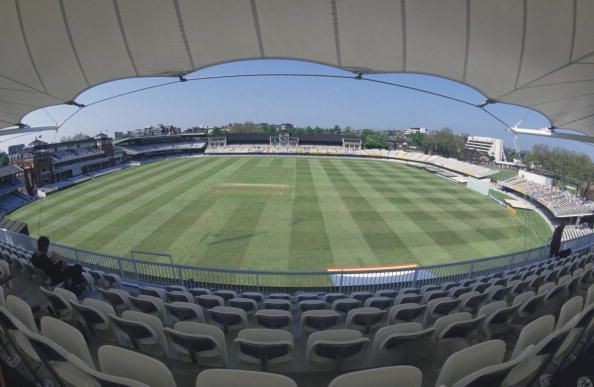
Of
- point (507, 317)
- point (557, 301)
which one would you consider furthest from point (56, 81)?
point (557, 301)

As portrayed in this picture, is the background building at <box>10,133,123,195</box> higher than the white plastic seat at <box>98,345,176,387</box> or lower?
higher

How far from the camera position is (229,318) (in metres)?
3.57

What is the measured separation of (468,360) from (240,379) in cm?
175

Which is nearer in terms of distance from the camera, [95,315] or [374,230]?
[95,315]

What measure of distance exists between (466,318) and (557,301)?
2.34 meters

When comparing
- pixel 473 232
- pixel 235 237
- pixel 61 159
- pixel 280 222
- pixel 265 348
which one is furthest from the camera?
pixel 61 159

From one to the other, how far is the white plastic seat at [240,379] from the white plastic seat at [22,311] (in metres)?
2.03

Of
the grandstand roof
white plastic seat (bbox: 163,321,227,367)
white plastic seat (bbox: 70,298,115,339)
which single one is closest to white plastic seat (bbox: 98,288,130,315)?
white plastic seat (bbox: 70,298,115,339)

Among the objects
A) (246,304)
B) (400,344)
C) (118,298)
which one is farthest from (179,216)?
(400,344)

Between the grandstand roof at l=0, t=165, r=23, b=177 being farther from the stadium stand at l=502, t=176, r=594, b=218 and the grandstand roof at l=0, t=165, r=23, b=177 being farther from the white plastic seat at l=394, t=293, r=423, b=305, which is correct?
the stadium stand at l=502, t=176, r=594, b=218

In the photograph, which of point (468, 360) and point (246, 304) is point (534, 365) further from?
point (246, 304)

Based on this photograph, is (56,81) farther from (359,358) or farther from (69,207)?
(69,207)

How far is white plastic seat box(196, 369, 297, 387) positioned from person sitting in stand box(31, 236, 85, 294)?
438 centimetres

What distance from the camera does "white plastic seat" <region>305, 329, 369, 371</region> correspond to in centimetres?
255
